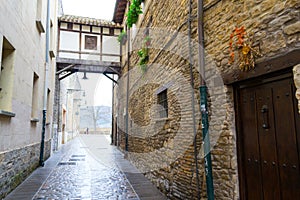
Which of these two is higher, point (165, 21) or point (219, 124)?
point (165, 21)

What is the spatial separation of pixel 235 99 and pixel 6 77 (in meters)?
4.26

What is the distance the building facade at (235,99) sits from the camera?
2.05 m

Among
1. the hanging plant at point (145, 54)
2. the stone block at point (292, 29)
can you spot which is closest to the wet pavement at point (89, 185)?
the hanging plant at point (145, 54)

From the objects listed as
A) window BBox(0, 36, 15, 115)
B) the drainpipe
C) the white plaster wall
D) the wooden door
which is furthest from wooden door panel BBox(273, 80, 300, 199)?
window BBox(0, 36, 15, 115)

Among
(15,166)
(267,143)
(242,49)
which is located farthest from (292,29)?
(15,166)

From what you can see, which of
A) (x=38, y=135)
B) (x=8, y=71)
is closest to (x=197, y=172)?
(x=8, y=71)

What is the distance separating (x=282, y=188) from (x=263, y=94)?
3.09 feet

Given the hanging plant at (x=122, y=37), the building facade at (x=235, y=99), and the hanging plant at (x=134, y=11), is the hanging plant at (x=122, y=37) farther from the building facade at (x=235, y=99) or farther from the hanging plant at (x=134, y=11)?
the building facade at (x=235, y=99)

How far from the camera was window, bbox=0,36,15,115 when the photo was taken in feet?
14.1

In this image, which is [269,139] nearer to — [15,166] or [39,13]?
[15,166]

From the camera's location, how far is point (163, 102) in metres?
5.28

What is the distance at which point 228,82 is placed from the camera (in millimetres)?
2729

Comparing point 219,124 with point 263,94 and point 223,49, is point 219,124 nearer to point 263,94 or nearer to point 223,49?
point 263,94

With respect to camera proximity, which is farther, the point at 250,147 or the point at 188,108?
the point at 188,108
